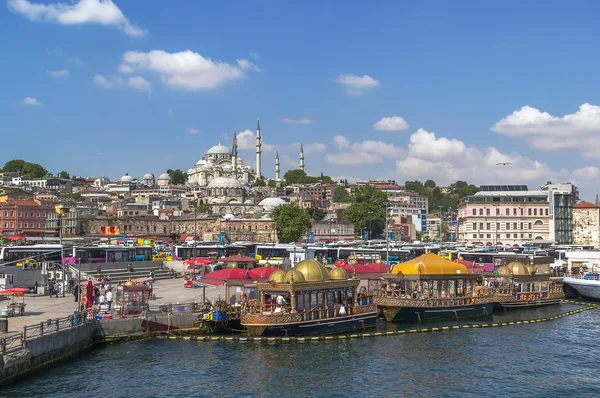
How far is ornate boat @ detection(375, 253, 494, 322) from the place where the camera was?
3141 centimetres

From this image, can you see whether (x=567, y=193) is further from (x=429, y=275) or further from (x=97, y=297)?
(x=97, y=297)

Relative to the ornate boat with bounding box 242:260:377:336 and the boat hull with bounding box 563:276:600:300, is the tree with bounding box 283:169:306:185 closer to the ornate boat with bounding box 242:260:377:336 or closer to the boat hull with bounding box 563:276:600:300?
the boat hull with bounding box 563:276:600:300

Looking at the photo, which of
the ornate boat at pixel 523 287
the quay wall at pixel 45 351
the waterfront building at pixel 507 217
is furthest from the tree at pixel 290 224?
the quay wall at pixel 45 351

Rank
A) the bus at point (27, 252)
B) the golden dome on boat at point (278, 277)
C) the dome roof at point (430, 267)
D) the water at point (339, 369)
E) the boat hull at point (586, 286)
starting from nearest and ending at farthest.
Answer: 1. the water at point (339, 369)
2. the golden dome on boat at point (278, 277)
3. the dome roof at point (430, 267)
4. the boat hull at point (586, 286)
5. the bus at point (27, 252)

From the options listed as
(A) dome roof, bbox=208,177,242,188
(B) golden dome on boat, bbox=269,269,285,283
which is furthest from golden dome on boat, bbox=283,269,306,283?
(A) dome roof, bbox=208,177,242,188

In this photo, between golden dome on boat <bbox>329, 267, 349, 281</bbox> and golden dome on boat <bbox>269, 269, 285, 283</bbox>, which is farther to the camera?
golden dome on boat <bbox>329, 267, 349, 281</bbox>

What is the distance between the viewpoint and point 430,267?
32.2 metres

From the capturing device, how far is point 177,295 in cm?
3641

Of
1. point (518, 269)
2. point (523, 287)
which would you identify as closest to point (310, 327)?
point (518, 269)

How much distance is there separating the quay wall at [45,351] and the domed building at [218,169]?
153 metres

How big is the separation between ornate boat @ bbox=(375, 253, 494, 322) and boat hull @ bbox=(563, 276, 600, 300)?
450 inches

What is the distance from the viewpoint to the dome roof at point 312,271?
91.4 ft

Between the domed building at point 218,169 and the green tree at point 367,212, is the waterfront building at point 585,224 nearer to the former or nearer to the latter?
the green tree at point 367,212

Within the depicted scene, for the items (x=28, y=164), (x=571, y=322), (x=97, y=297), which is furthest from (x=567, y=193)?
(x=28, y=164)
